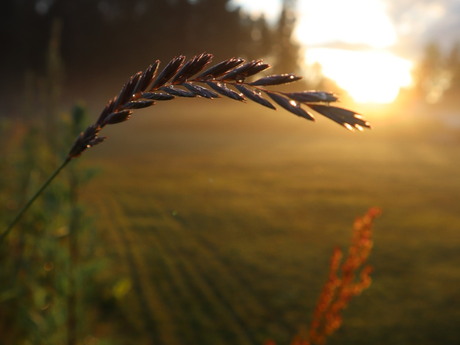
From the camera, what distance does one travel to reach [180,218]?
1.62 m

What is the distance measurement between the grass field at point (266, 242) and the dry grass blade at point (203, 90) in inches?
184

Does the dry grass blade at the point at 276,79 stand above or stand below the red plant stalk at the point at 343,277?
above

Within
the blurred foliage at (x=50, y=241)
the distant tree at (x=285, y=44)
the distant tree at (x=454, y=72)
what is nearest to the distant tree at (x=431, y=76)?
the distant tree at (x=454, y=72)

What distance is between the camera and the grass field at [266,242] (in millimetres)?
6277

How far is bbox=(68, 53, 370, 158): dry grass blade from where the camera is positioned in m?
0.47

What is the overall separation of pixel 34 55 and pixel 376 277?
934 inches

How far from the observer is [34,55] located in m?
26.6

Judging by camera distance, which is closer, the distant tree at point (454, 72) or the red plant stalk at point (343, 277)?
the red plant stalk at point (343, 277)

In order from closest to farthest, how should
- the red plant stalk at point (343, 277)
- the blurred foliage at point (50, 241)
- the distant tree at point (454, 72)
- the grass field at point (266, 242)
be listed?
the red plant stalk at point (343, 277)
the blurred foliage at point (50, 241)
the grass field at point (266, 242)
the distant tree at point (454, 72)

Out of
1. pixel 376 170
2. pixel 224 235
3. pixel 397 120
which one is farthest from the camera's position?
pixel 397 120

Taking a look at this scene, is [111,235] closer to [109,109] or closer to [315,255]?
[315,255]

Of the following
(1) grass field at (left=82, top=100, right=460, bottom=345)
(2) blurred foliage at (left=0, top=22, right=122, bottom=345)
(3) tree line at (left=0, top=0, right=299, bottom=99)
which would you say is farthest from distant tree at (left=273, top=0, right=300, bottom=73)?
(2) blurred foliage at (left=0, top=22, right=122, bottom=345)

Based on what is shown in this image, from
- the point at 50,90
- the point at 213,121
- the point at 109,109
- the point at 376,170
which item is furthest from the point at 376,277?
the point at 213,121

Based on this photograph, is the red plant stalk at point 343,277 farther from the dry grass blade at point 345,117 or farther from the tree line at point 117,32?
the tree line at point 117,32
